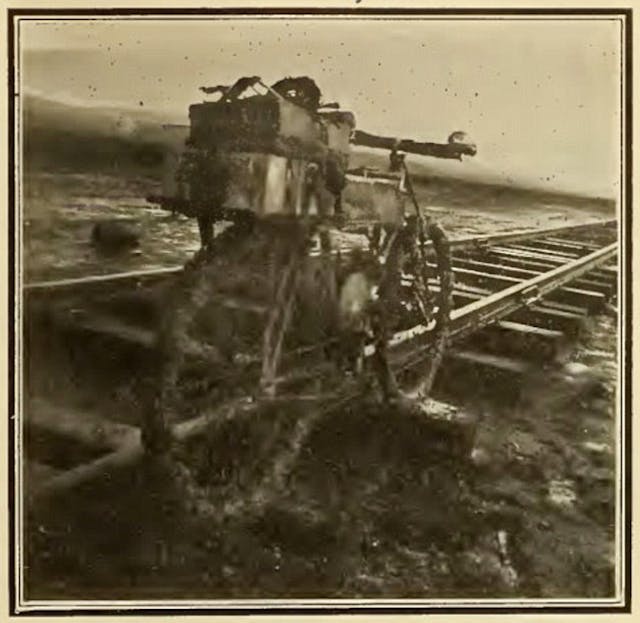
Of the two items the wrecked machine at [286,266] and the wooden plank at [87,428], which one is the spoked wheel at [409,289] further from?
the wooden plank at [87,428]

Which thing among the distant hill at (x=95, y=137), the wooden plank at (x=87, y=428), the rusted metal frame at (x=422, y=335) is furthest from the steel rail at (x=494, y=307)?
the wooden plank at (x=87, y=428)

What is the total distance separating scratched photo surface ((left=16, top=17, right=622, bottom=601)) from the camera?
0.82 meters

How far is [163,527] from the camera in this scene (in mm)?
819

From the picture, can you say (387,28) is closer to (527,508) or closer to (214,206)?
(214,206)

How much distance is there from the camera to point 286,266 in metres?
0.83

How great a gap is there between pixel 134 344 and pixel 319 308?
16 centimetres

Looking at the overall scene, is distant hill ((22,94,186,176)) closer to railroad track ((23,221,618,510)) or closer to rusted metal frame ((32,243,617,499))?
railroad track ((23,221,618,510))

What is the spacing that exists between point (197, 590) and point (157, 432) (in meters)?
0.13

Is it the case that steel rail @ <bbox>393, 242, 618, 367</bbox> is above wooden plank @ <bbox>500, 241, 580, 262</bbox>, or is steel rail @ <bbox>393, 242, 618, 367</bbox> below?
below

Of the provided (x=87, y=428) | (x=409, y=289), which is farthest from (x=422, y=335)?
(x=87, y=428)

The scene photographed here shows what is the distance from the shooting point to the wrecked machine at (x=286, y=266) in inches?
32.4

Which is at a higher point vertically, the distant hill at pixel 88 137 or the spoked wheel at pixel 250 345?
the distant hill at pixel 88 137

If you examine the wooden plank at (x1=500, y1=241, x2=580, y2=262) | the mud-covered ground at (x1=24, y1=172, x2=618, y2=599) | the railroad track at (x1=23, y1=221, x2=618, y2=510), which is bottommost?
the mud-covered ground at (x1=24, y1=172, x2=618, y2=599)

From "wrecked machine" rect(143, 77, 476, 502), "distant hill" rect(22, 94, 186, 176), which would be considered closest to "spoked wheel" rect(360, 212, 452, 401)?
"wrecked machine" rect(143, 77, 476, 502)
